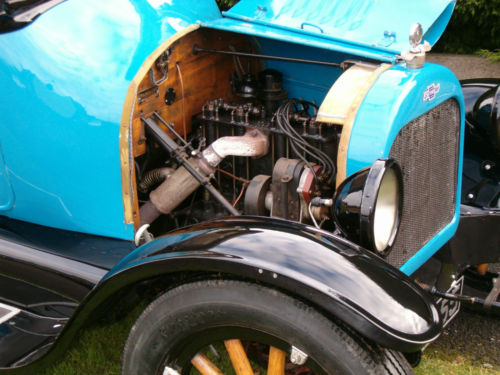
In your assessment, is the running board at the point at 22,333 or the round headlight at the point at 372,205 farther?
the running board at the point at 22,333

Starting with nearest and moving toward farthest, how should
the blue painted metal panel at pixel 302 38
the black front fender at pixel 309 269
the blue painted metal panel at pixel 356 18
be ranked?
the black front fender at pixel 309 269, the blue painted metal panel at pixel 302 38, the blue painted metal panel at pixel 356 18

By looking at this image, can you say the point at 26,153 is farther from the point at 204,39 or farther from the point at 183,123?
the point at 204,39

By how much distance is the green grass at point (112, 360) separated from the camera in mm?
2449

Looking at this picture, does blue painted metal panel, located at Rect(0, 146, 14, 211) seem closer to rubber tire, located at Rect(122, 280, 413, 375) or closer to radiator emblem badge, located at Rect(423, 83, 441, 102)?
rubber tire, located at Rect(122, 280, 413, 375)

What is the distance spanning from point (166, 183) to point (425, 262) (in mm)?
1120

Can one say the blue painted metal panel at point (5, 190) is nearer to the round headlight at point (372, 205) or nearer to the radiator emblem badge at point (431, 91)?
the round headlight at point (372, 205)

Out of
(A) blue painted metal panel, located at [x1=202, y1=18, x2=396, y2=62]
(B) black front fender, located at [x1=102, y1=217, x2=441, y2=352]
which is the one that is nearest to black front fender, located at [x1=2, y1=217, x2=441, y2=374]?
(B) black front fender, located at [x1=102, y1=217, x2=441, y2=352]

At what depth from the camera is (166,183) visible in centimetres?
231

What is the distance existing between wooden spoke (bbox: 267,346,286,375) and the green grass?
3.02 ft

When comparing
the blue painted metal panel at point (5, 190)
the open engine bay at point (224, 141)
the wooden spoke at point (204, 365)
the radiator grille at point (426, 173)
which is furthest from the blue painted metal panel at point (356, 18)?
the wooden spoke at point (204, 365)

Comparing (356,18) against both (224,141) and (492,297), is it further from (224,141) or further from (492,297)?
(492,297)

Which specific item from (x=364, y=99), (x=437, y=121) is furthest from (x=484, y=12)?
(x=364, y=99)

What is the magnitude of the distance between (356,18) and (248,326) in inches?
56.5

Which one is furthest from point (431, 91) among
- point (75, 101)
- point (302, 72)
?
point (75, 101)
